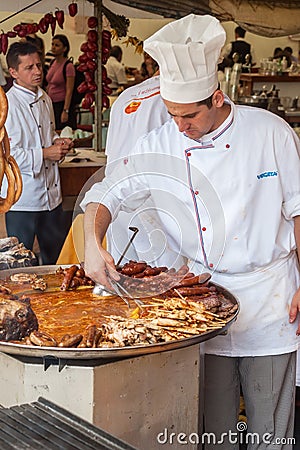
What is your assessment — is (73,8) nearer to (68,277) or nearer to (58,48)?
(58,48)

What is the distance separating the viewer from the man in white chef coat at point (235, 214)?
2562mm

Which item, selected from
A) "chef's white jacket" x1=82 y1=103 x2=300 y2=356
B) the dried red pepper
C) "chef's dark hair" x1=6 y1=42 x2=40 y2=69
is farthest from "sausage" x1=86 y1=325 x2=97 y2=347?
the dried red pepper

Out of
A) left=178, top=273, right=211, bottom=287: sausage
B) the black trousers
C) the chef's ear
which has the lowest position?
the black trousers

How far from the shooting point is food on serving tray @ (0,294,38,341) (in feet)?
6.85

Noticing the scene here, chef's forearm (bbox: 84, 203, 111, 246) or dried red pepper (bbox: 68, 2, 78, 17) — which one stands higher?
dried red pepper (bbox: 68, 2, 78, 17)

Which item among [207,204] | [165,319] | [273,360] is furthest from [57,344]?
[273,360]

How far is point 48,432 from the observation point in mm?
1501

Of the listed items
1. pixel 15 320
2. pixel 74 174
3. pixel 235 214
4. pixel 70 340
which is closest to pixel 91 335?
pixel 70 340

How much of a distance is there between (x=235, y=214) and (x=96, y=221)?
448mm

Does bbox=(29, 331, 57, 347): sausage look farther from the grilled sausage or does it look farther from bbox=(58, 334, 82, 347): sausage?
the grilled sausage

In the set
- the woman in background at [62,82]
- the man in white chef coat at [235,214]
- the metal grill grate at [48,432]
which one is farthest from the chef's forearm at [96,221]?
the woman in background at [62,82]

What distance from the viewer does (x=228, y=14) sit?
6367 mm

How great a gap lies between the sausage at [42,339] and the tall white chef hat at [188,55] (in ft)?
2.74

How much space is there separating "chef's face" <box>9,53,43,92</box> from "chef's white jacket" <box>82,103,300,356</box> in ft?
7.24
